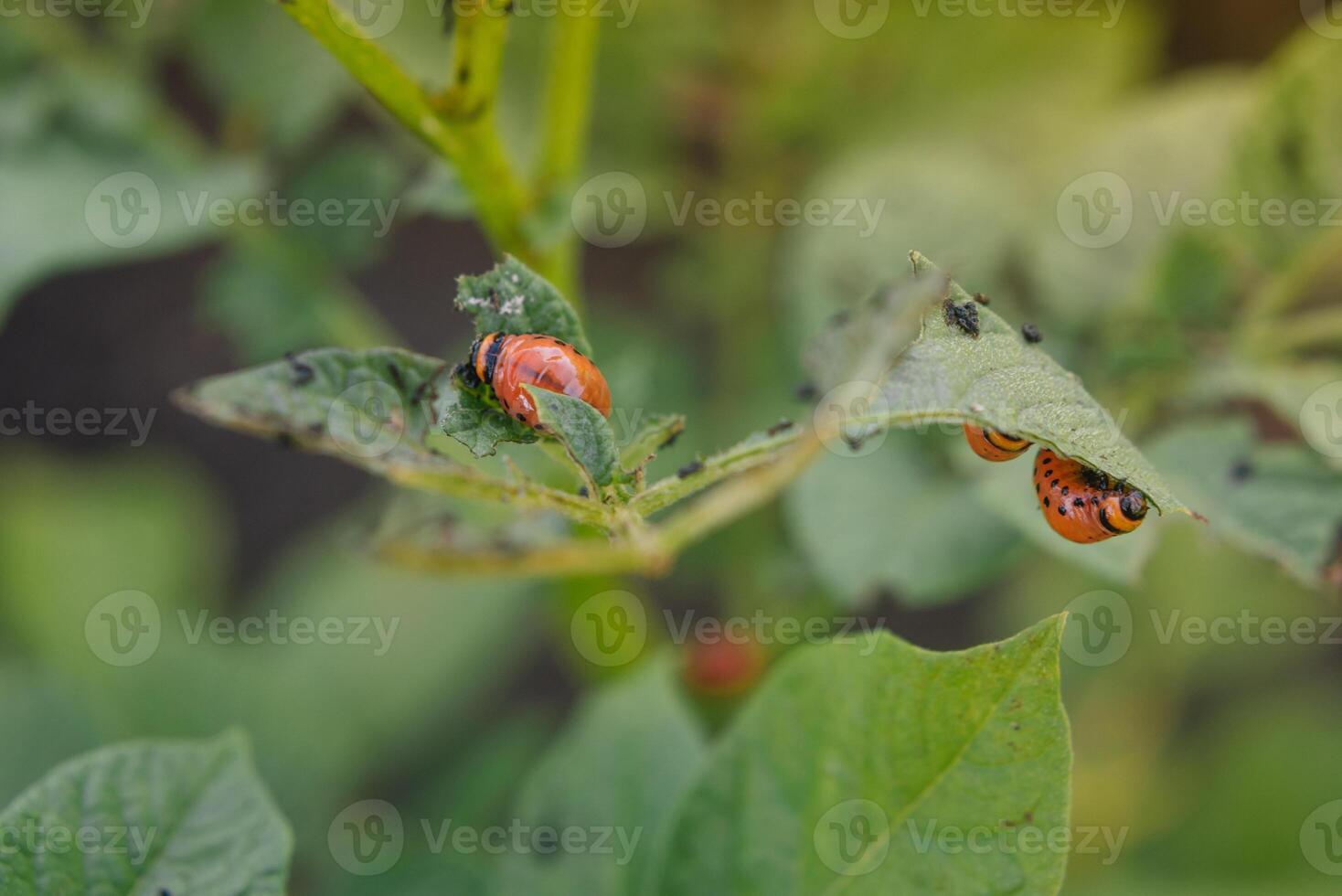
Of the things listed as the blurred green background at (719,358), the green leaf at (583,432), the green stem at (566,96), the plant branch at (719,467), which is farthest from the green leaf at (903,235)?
the green leaf at (583,432)

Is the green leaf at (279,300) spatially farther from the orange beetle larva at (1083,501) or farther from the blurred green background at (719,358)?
the orange beetle larva at (1083,501)

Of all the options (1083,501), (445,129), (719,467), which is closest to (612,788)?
(719,467)

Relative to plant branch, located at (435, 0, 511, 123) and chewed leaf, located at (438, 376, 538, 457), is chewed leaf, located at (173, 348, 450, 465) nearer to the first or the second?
chewed leaf, located at (438, 376, 538, 457)

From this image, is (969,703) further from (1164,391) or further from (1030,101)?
(1030,101)

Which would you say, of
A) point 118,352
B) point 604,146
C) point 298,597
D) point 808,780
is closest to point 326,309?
point 604,146

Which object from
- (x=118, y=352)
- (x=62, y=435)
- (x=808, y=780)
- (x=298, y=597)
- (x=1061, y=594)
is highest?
(x=118, y=352)
